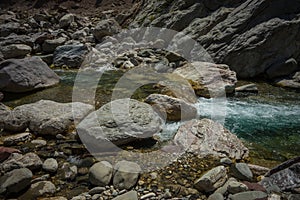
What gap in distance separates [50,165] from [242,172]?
2.85 meters

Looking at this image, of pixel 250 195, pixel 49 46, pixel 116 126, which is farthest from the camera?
pixel 49 46

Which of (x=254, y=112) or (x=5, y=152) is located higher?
(x=5, y=152)

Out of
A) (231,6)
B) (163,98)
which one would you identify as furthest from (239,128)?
(231,6)

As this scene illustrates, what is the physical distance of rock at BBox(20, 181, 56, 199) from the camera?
12.3 feet

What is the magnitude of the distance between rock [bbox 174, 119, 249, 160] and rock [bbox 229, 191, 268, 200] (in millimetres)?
1099

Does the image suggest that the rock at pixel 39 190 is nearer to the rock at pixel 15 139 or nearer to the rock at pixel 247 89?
the rock at pixel 15 139

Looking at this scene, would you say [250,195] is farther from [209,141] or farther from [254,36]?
[254,36]

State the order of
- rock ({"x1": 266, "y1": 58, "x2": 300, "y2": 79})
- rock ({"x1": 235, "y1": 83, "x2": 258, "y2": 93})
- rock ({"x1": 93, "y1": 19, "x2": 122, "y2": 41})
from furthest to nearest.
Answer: rock ({"x1": 93, "y1": 19, "x2": 122, "y2": 41}) < rock ({"x1": 266, "y1": 58, "x2": 300, "y2": 79}) < rock ({"x1": 235, "y1": 83, "x2": 258, "y2": 93})

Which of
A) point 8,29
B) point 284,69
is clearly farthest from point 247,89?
point 8,29

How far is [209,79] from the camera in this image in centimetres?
832

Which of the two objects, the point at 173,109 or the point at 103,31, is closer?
the point at 173,109

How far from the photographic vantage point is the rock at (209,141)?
4875 mm

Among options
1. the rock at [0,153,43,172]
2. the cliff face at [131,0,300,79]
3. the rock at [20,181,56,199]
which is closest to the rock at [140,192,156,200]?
the rock at [20,181,56,199]

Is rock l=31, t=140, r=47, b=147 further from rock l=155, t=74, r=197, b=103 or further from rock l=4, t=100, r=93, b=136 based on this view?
rock l=155, t=74, r=197, b=103
